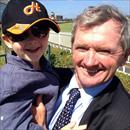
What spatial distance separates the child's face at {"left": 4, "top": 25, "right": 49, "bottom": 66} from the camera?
9.54ft

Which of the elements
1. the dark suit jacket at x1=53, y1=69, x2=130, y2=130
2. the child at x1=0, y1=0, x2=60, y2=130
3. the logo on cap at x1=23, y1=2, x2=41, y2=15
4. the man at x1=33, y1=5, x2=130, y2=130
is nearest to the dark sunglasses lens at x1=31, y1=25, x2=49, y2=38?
the child at x1=0, y1=0, x2=60, y2=130

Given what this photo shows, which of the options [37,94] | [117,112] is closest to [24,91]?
[37,94]

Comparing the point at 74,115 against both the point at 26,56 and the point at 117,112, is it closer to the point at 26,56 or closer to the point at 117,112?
the point at 117,112

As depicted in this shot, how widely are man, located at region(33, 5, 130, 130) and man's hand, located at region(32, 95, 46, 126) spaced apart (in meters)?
0.22

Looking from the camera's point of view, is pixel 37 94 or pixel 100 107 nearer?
pixel 100 107

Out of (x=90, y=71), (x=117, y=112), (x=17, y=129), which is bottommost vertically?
(x=17, y=129)

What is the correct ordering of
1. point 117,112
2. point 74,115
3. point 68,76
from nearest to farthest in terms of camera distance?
point 117,112 → point 74,115 → point 68,76

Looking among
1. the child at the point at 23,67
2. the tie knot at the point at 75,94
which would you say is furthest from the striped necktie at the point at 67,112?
the child at the point at 23,67

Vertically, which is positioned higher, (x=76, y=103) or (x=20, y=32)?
(x=20, y=32)

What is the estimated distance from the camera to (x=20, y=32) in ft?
9.37

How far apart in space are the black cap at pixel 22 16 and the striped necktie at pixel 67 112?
1.87 ft

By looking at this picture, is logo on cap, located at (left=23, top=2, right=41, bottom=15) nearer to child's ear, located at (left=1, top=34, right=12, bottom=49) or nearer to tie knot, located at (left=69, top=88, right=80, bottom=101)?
child's ear, located at (left=1, top=34, right=12, bottom=49)

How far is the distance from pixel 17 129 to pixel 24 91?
0.27 metres

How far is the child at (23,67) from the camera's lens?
9.35ft
